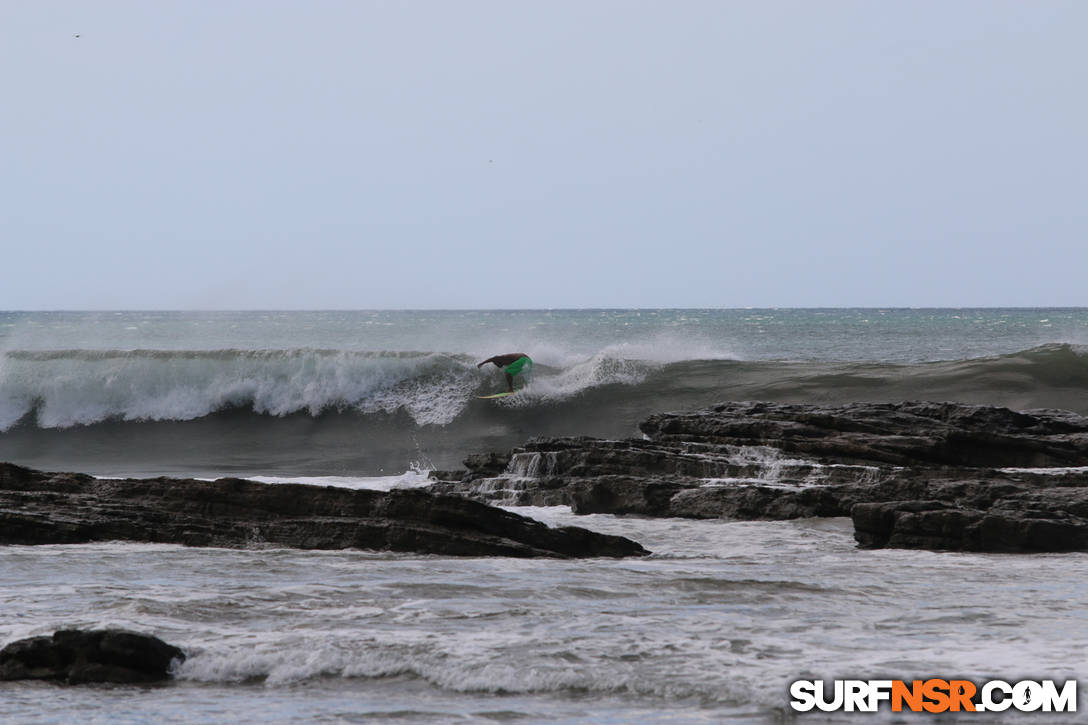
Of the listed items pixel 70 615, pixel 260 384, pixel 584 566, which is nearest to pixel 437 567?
pixel 584 566

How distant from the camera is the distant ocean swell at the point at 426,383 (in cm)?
2414

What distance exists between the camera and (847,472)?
42.3 feet

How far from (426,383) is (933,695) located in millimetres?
21267

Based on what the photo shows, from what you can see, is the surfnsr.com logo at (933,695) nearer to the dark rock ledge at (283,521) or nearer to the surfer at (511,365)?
the dark rock ledge at (283,521)

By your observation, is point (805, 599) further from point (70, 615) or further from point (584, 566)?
point (70, 615)

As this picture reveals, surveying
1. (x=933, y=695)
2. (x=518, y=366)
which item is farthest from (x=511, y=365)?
(x=933, y=695)

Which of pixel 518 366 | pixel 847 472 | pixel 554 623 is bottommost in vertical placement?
pixel 554 623

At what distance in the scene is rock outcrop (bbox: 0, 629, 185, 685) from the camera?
21.0 feet

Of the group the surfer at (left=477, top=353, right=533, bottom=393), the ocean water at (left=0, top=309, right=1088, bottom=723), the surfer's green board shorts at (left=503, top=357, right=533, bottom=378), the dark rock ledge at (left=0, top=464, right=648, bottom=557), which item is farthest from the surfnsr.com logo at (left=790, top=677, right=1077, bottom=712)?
the surfer's green board shorts at (left=503, top=357, right=533, bottom=378)

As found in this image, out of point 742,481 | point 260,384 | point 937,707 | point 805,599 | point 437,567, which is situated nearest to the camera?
point 937,707

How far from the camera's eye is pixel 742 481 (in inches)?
521

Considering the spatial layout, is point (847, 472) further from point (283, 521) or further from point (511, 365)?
point (511, 365)

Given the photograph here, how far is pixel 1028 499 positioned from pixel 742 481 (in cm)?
316

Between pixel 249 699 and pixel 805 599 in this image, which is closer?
pixel 249 699
